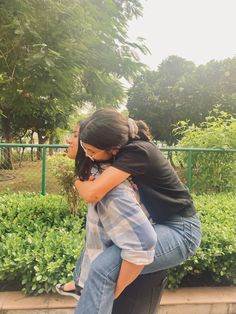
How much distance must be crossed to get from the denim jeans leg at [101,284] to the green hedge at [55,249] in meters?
1.11

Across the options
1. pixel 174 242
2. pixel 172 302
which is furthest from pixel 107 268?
pixel 172 302

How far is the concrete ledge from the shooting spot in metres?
2.29

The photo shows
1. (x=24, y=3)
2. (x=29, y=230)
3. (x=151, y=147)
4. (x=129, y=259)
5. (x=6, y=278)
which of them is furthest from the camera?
(x=24, y=3)

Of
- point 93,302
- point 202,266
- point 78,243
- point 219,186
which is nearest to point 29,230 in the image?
point 78,243

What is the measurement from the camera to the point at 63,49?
15.1 feet

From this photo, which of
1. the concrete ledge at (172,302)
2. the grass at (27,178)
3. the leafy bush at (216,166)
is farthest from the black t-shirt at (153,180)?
the leafy bush at (216,166)

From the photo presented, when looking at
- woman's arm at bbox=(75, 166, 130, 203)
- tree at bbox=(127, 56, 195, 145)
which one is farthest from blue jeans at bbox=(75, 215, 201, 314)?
tree at bbox=(127, 56, 195, 145)

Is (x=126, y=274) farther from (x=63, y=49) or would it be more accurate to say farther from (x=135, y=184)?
(x=63, y=49)

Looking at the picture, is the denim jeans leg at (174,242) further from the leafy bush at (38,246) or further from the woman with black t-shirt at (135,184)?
the leafy bush at (38,246)

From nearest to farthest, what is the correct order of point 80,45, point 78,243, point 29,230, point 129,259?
point 129,259
point 78,243
point 29,230
point 80,45

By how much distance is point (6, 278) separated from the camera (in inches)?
99.7

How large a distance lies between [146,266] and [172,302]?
4.02 feet

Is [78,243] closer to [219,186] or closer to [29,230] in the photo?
[29,230]

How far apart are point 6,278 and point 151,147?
5.75 feet
